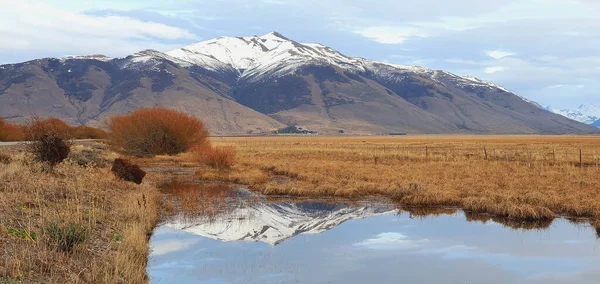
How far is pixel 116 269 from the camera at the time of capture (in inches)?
465

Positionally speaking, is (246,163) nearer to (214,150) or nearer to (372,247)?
(214,150)

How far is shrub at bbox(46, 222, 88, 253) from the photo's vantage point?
13016 millimetres

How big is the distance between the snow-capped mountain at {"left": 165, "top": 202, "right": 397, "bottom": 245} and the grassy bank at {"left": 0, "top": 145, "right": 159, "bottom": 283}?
2305 mm

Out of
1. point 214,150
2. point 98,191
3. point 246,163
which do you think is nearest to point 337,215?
point 98,191

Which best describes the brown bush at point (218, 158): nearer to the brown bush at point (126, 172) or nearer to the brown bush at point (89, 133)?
the brown bush at point (126, 172)

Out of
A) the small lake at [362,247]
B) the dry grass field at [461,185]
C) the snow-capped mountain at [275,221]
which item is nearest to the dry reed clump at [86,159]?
the dry grass field at [461,185]

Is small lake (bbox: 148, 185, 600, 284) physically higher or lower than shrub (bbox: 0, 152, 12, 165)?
lower

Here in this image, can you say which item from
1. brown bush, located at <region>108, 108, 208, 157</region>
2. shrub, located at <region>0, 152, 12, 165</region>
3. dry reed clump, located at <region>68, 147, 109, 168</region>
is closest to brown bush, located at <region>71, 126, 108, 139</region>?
brown bush, located at <region>108, 108, 208, 157</region>

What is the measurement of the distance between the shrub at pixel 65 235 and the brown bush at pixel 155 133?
47048mm

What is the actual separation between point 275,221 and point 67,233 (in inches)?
427

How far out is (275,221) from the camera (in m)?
23.1

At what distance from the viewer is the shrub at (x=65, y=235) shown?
13016 millimetres

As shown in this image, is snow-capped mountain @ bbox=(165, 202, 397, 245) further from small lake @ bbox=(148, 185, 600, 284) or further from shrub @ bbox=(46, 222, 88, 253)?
Answer: shrub @ bbox=(46, 222, 88, 253)

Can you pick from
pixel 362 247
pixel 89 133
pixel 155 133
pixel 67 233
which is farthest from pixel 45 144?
pixel 89 133
